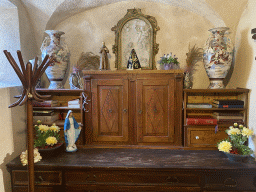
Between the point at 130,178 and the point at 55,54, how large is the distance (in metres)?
1.88

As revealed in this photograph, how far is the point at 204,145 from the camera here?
8.88 feet

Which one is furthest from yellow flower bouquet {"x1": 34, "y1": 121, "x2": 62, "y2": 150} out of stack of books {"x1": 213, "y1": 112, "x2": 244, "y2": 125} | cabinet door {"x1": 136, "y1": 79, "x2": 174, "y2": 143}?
stack of books {"x1": 213, "y1": 112, "x2": 244, "y2": 125}

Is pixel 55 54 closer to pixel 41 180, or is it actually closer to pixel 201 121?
pixel 41 180

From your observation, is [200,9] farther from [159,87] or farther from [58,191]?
[58,191]

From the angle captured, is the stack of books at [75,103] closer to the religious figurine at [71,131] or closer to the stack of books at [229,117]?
the religious figurine at [71,131]

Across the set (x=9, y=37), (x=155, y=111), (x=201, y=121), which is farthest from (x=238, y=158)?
(x=9, y=37)

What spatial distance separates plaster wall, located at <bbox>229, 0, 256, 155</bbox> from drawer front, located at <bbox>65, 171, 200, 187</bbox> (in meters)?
0.96

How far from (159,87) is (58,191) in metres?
1.72

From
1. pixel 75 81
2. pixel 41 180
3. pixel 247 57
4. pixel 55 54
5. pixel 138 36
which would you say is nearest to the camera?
pixel 41 180

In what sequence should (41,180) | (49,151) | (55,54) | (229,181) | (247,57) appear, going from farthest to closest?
(55,54)
(247,57)
(49,151)
(41,180)
(229,181)

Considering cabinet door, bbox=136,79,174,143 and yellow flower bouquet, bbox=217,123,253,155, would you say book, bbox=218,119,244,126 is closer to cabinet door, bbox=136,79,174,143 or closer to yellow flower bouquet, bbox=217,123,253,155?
yellow flower bouquet, bbox=217,123,253,155

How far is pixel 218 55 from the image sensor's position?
8.78ft

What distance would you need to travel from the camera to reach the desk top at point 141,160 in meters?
2.25

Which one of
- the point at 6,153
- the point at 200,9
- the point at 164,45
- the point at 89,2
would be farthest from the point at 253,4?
the point at 6,153
